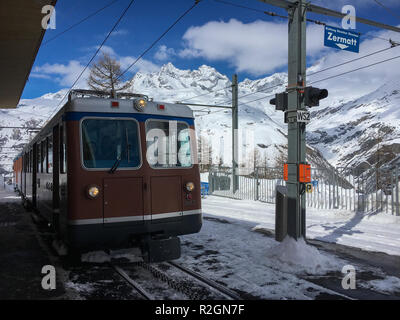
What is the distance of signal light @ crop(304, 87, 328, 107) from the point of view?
271 inches

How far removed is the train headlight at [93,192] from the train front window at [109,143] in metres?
0.35

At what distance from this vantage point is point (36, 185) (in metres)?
10.8

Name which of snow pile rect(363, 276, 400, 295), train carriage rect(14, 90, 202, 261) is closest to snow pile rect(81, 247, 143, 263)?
train carriage rect(14, 90, 202, 261)

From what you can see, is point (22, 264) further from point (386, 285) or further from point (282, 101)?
point (386, 285)

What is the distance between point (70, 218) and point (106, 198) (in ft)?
2.08

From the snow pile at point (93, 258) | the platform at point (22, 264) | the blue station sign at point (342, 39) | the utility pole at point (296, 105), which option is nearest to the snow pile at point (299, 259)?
the utility pole at point (296, 105)

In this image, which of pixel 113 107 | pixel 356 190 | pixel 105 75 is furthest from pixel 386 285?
pixel 105 75

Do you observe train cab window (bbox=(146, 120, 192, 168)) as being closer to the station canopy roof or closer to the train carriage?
the train carriage

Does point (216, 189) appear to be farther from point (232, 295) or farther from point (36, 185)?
point (232, 295)

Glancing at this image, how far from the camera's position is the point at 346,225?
10.5 m

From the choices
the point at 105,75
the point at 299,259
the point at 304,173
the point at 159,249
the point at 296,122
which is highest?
the point at 105,75

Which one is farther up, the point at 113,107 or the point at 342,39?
the point at 342,39

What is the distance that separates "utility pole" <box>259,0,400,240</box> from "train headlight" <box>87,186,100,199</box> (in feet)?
12.4

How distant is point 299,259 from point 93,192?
3.85 meters
